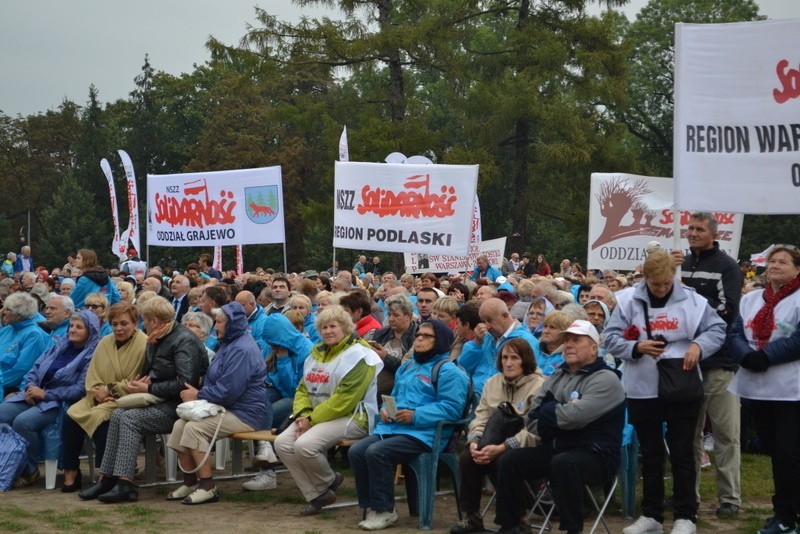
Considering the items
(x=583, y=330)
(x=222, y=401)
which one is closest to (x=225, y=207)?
(x=222, y=401)

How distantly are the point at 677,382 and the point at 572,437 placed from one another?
74 cm

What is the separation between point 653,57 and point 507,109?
21.2m

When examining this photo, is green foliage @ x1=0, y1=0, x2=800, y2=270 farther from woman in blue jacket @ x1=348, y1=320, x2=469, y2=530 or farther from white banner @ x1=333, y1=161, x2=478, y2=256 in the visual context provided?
woman in blue jacket @ x1=348, y1=320, x2=469, y2=530

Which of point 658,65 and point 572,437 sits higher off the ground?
point 658,65

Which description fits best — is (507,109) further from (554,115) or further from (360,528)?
(360,528)

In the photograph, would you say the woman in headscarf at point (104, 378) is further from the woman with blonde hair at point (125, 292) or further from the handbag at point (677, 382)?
the handbag at point (677, 382)

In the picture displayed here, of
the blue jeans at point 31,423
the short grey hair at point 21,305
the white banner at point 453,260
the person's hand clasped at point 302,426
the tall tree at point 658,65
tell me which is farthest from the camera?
the tall tree at point 658,65

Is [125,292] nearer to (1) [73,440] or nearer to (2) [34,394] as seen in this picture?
(2) [34,394]

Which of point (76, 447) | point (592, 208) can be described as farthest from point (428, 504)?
point (592, 208)

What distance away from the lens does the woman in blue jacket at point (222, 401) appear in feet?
29.9

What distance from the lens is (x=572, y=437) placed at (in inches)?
281

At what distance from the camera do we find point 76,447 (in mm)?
9820

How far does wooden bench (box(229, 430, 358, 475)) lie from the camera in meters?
8.83

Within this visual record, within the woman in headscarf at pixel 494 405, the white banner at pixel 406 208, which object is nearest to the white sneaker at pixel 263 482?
the woman in headscarf at pixel 494 405
